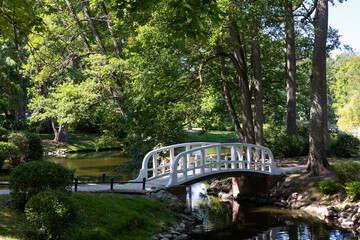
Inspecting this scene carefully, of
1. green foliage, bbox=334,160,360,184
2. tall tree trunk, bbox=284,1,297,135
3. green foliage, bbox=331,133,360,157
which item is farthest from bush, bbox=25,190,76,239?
green foliage, bbox=331,133,360,157

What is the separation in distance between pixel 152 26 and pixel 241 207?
881cm

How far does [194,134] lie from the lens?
172 feet

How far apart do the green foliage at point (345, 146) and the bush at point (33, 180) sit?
1783cm

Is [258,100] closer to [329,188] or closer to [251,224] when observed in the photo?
[329,188]

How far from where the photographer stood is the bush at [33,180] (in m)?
8.73

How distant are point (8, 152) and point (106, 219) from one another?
10207 millimetres

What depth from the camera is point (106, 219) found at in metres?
9.95

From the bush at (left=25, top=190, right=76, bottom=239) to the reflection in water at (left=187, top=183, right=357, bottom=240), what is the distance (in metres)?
4.80

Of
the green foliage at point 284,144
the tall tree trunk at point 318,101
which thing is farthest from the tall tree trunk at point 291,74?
the tall tree trunk at point 318,101

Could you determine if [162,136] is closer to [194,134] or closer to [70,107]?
[70,107]

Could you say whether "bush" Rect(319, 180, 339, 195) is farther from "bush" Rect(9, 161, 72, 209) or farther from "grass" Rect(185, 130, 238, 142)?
"grass" Rect(185, 130, 238, 142)

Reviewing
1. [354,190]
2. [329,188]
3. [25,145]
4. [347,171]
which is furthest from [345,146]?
[25,145]

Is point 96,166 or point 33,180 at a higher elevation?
point 33,180

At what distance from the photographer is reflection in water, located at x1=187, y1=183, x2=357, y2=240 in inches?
474
